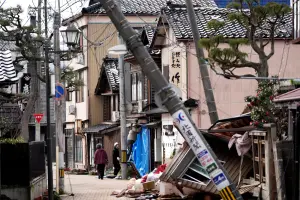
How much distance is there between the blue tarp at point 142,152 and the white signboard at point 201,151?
28220mm

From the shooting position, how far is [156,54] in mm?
36594

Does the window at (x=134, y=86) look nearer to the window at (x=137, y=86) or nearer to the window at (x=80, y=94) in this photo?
the window at (x=137, y=86)

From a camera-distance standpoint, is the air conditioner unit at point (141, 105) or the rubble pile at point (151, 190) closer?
the rubble pile at point (151, 190)

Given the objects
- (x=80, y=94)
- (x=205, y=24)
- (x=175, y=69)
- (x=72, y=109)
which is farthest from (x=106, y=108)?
(x=205, y=24)

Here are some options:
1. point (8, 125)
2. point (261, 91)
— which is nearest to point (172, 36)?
point (8, 125)

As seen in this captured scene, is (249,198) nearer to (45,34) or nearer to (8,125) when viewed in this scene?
(8,125)

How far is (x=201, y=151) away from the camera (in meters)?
11.5

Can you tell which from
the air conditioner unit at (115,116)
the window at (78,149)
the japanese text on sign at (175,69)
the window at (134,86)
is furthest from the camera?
the window at (78,149)

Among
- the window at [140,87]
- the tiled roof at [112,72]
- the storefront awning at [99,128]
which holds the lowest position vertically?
the storefront awning at [99,128]

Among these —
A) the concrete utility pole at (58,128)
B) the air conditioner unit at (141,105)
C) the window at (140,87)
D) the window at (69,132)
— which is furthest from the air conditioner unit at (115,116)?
the concrete utility pole at (58,128)

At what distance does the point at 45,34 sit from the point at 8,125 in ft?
19.2

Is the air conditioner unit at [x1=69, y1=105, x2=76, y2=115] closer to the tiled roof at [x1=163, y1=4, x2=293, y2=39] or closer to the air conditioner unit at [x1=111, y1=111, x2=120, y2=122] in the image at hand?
the air conditioner unit at [x1=111, y1=111, x2=120, y2=122]

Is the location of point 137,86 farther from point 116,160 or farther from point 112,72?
point 112,72

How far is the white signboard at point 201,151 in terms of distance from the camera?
1141cm
